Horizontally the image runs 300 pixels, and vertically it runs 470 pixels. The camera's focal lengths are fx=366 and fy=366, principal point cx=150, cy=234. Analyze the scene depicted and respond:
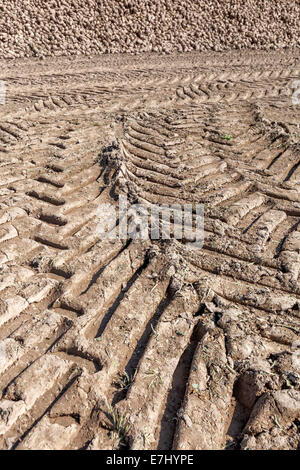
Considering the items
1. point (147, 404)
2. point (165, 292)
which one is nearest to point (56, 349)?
point (147, 404)

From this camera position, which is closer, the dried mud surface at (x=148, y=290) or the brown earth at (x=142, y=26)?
the dried mud surface at (x=148, y=290)

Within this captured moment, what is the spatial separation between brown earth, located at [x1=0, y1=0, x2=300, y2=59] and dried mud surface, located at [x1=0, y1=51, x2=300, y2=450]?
4.75 meters

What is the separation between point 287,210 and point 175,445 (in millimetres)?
2114

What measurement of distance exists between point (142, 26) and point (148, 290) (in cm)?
864

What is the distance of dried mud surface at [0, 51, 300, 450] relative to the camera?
152 cm

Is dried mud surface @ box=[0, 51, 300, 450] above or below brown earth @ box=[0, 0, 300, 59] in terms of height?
below

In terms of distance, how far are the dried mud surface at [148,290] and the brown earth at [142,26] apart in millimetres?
4755

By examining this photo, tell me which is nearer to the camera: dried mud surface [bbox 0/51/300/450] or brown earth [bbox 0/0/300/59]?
dried mud surface [bbox 0/51/300/450]

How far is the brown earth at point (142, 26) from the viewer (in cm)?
815

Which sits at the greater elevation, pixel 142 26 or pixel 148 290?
pixel 142 26

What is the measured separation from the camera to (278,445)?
1441 mm

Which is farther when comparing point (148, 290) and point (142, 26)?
point (142, 26)

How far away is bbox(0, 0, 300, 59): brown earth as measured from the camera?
8.15m

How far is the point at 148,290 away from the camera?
2109 mm
